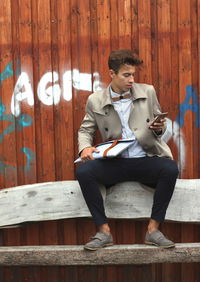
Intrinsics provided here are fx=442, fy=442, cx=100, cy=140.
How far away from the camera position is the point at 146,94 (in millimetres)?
3666

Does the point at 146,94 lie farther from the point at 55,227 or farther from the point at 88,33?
the point at 55,227

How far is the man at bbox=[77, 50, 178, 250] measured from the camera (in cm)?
344

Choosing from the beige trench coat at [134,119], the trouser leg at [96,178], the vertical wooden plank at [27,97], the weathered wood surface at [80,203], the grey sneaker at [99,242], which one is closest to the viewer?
the grey sneaker at [99,242]

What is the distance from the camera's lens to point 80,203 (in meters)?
3.75

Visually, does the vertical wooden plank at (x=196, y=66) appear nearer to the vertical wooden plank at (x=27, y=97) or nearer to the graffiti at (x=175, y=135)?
the graffiti at (x=175, y=135)

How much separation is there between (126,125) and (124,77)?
399mm

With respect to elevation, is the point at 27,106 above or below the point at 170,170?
above

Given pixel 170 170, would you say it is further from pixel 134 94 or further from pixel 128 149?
pixel 134 94

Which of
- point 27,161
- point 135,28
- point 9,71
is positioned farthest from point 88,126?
point 135,28

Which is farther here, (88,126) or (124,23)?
(124,23)

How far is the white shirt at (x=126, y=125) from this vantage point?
11.9ft

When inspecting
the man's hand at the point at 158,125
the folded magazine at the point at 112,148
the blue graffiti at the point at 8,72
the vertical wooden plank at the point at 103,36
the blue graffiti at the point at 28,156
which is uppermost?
the vertical wooden plank at the point at 103,36

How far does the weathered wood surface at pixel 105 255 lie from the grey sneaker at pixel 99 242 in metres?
0.04

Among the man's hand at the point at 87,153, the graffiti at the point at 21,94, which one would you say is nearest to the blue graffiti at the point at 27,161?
the graffiti at the point at 21,94
